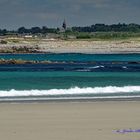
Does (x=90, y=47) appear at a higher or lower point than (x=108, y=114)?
lower

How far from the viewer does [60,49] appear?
127688mm

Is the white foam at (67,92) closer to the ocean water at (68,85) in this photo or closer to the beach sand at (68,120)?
the ocean water at (68,85)

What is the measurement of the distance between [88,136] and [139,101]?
8.52m

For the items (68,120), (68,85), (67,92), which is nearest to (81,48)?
(68,85)

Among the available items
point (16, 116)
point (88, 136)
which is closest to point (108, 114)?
point (16, 116)

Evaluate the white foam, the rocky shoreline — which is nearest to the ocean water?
the white foam

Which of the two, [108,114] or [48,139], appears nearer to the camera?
[48,139]

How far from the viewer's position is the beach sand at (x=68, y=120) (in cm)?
1362

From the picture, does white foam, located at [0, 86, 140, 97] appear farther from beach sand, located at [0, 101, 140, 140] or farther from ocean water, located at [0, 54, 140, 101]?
beach sand, located at [0, 101, 140, 140]

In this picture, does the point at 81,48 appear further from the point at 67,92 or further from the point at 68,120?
the point at 68,120

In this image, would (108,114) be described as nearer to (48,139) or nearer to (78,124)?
(78,124)

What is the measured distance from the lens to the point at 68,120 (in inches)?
638

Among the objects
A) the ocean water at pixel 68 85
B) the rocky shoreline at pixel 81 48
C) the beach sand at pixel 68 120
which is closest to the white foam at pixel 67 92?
the ocean water at pixel 68 85

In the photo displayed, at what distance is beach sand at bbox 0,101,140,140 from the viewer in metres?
13.6
